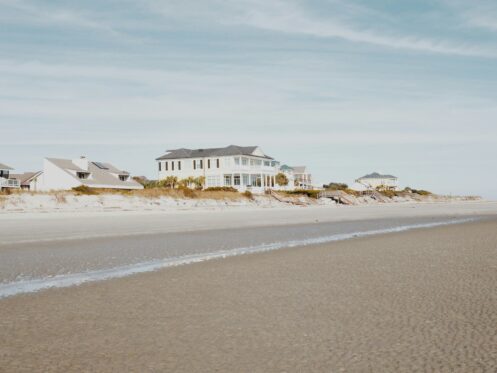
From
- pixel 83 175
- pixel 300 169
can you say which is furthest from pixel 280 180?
pixel 300 169

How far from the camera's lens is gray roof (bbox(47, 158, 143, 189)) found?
7775cm

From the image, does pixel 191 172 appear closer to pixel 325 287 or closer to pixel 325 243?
pixel 325 243

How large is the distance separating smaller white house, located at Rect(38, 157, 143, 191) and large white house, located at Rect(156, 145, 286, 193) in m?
7.56

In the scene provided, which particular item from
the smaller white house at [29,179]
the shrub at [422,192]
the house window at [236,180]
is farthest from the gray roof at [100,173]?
the shrub at [422,192]

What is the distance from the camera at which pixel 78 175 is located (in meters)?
79.0

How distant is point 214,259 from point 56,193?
111 ft

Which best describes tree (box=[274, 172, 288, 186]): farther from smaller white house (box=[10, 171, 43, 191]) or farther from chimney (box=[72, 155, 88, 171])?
smaller white house (box=[10, 171, 43, 191])

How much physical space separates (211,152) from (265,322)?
83.4m

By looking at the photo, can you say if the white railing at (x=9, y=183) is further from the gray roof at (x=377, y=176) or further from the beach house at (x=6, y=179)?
the gray roof at (x=377, y=176)

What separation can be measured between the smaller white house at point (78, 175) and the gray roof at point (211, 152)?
8651 millimetres

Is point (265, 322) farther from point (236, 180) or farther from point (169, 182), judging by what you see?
point (169, 182)

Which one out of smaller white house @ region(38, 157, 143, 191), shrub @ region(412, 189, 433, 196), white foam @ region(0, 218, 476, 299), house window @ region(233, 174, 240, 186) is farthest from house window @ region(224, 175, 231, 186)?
white foam @ region(0, 218, 476, 299)

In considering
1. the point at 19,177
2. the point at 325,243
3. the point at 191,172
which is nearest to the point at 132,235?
the point at 325,243

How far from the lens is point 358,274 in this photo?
9.90 m
